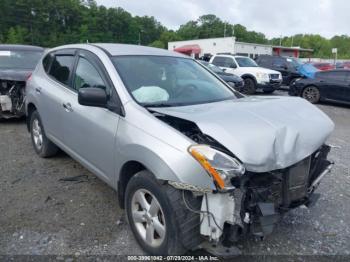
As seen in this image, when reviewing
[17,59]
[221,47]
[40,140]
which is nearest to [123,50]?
[40,140]

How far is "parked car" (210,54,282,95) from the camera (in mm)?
14266

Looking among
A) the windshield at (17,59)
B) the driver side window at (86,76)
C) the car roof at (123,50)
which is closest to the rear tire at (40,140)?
the driver side window at (86,76)

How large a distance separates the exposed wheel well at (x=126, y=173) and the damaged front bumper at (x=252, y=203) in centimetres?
78

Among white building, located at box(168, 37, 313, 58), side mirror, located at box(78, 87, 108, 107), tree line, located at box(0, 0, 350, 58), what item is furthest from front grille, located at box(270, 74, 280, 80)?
tree line, located at box(0, 0, 350, 58)

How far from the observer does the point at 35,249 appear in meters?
2.92

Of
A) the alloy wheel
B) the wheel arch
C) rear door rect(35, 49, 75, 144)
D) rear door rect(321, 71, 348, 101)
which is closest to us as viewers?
the alloy wheel

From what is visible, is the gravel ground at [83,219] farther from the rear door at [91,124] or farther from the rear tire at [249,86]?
the rear tire at [249,86]

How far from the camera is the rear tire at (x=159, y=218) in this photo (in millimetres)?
2387

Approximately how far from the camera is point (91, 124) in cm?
336

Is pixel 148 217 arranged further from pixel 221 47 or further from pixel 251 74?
pixel 221 47

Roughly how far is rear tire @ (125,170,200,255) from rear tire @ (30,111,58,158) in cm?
249

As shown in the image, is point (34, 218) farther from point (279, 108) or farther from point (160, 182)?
point (279, 108)

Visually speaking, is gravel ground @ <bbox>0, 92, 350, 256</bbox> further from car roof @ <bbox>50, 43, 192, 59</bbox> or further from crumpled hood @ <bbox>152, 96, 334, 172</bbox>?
car roof @ <bbox>50, 43, 192, 59</bbox>

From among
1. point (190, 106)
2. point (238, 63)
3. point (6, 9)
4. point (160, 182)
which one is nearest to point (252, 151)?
point (160, 182)
